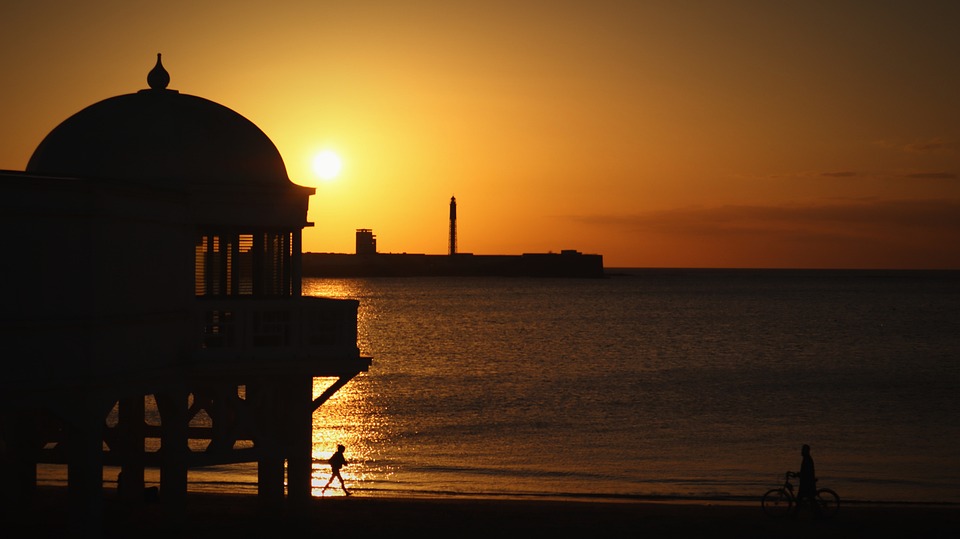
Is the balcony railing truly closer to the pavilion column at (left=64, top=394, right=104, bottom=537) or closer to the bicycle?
the pavilion column at (left=64, top=394, right=104, bottom=537)

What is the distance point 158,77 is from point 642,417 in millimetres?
41101

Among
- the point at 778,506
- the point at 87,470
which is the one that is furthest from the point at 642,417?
the point at 87,470

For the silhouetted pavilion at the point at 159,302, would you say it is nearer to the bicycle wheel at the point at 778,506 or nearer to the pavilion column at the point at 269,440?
the pavilion column at the point at 269,440

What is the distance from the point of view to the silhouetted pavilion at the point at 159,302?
14.7 metres

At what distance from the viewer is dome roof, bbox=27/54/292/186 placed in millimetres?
18266

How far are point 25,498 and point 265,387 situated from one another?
6.09 meters

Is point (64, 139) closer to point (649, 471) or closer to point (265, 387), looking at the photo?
point (265, 387)

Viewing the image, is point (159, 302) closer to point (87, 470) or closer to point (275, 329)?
point (275, 329)

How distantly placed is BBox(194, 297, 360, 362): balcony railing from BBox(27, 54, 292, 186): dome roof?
2.17 meters

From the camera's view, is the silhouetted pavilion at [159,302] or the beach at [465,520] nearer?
the silhouetted pavilion at [159,302]

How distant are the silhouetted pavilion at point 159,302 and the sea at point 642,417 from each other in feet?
37.7

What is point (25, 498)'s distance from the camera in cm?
2227

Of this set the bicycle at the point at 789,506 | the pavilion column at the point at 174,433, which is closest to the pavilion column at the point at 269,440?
the pavilion column at the point at 174,433

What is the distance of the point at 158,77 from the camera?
1977 cm
